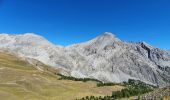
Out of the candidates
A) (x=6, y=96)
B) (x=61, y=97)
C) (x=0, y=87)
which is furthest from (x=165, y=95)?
(x=0, y=87)

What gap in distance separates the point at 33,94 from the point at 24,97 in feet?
44.4

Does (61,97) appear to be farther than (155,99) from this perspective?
Yes

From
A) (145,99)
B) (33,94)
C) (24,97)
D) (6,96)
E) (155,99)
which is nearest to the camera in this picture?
(155,99)

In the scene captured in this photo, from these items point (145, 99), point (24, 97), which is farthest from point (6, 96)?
point (145, 99)

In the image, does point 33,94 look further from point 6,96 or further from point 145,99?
point 145,99

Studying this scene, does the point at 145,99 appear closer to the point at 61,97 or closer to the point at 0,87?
the point at 61,97

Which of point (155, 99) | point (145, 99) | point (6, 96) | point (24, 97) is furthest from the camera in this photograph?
point (24, 97)

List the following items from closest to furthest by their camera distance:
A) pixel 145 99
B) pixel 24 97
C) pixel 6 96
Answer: pixel 145 99, pixel 6 96, pixel 24 97

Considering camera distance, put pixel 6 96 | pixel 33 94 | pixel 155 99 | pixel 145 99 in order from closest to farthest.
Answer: pixel 155 99, pixel 145 99, pixel 6 96, pixel 33 94

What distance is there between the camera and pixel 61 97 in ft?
652

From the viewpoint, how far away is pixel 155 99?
73062 millimetres

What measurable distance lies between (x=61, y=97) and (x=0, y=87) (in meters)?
42.2

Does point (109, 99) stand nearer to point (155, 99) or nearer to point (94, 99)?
point (94, 99)

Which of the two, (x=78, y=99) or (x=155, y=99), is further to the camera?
(x=78, y=99)
